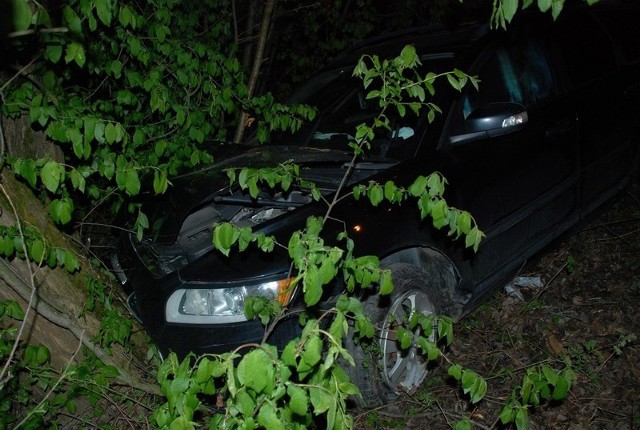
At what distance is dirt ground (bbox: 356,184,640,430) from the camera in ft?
9.16

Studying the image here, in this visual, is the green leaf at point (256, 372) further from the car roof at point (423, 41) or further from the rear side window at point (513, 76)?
the car roof at point (423, 41)

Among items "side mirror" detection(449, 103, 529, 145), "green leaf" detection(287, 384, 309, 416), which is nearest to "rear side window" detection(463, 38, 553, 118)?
"side mirror" detection(449, 103, 529, 145)

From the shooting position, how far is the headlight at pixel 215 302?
236cm

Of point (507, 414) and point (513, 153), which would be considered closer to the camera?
point (507, 414)

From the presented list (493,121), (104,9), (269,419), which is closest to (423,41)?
(493,121)

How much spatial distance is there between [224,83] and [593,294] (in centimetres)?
289

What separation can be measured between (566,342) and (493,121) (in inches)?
56.7

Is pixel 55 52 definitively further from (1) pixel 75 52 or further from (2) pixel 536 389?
(2) pixel 536 389

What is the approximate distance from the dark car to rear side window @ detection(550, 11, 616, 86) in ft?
0.04

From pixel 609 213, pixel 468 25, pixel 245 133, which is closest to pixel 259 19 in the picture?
pixel 245 133

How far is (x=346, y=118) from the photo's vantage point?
3566 millimetres

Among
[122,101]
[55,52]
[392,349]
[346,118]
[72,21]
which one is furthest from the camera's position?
[346,118]

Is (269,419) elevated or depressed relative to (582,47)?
depressed

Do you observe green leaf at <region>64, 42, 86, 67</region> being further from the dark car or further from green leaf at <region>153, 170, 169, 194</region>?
the dark car
